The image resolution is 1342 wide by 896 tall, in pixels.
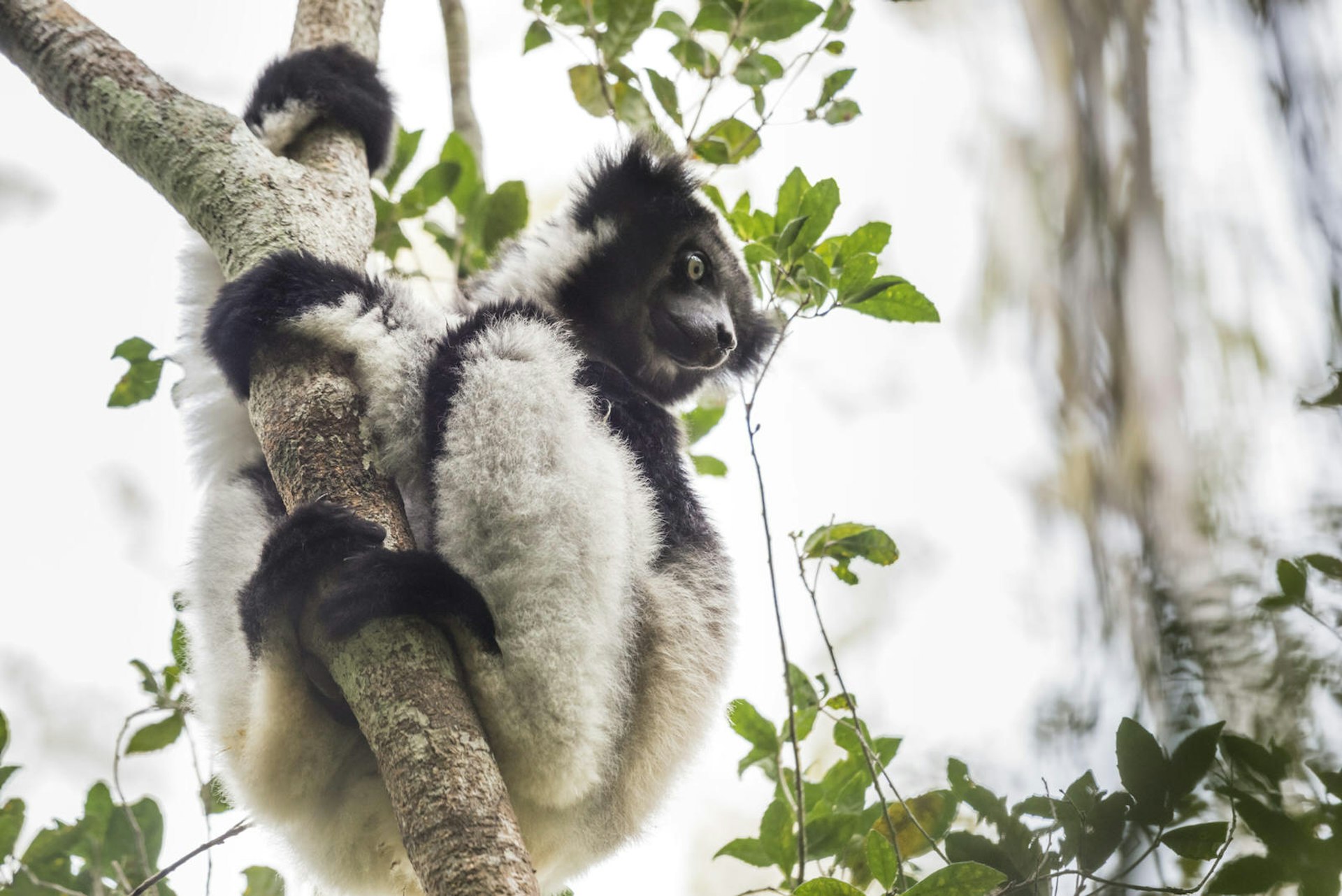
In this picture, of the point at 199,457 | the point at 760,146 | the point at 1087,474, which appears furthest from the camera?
the point at 760,146

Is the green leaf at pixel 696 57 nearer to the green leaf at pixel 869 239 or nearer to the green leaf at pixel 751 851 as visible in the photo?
the green leaf at pixel 869 239

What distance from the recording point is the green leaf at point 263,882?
3207mm

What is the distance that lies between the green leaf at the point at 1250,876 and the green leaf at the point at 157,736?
307cm

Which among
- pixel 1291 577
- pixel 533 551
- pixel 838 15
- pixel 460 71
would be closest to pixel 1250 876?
pixel 1291 577

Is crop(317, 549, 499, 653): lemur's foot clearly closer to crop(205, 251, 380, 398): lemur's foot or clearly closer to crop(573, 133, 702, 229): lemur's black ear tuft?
crop(205, 251, 380, 398): lemur's foot

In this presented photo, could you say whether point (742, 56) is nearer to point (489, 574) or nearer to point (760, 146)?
point (760, 146)

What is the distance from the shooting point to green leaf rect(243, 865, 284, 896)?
3.21 m

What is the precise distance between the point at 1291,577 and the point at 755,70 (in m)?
3.16

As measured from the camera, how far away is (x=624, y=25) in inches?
150

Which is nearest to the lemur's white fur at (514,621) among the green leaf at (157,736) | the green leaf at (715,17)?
the green leaf at (157,736)

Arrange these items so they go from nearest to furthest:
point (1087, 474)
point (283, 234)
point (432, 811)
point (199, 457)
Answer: point (1087, 474) < point (432, 811) < point (283, 234) < point (199, 457)

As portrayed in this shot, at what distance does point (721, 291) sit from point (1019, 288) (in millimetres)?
2674

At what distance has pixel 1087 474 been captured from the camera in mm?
1048

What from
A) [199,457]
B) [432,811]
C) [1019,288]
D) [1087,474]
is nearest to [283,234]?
[199,457]
